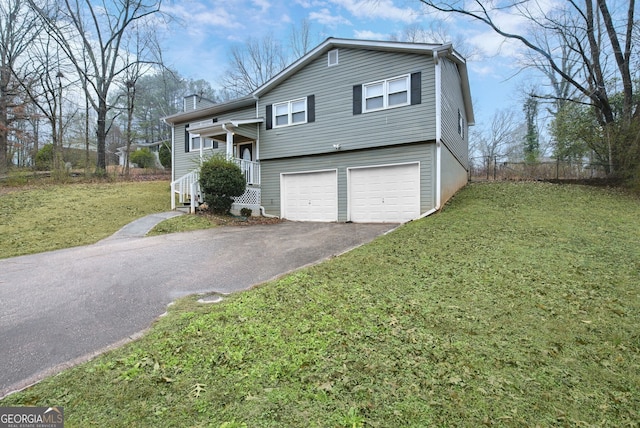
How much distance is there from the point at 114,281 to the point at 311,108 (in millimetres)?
9317

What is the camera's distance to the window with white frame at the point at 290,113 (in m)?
12.5

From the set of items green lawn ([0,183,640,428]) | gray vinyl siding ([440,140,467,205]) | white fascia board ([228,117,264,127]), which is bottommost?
green lawn ([0,183,640,428])

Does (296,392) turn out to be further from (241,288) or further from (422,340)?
(241,288)

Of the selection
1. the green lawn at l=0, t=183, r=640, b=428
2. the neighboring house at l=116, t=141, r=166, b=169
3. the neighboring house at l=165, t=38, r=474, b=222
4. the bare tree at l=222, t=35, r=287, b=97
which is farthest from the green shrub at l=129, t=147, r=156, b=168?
the green lawn at l=0, t=183, r=640, b=428

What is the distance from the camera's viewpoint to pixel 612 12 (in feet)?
45.6

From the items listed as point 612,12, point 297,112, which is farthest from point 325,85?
point 612,12

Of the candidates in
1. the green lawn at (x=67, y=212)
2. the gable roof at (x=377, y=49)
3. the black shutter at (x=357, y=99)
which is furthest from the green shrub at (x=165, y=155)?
the black shutter at (x=357, y=99)

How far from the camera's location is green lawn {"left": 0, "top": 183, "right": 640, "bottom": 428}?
2096mm

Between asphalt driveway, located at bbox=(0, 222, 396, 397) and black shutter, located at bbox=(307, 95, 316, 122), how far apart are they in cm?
517

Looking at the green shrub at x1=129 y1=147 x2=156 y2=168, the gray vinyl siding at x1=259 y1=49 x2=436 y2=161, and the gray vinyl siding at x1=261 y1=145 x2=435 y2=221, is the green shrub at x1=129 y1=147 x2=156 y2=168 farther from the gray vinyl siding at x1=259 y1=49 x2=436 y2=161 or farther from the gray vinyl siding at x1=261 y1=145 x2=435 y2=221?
the gray vinyl siding at x1=261 y1=145 x2=435 y2=221

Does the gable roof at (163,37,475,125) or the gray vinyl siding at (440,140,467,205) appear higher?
the gable roof at (163,37,475,125)

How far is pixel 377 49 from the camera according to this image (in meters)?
10.9

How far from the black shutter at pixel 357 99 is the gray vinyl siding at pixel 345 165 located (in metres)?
1.49

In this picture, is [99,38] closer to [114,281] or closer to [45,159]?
[45,159]
